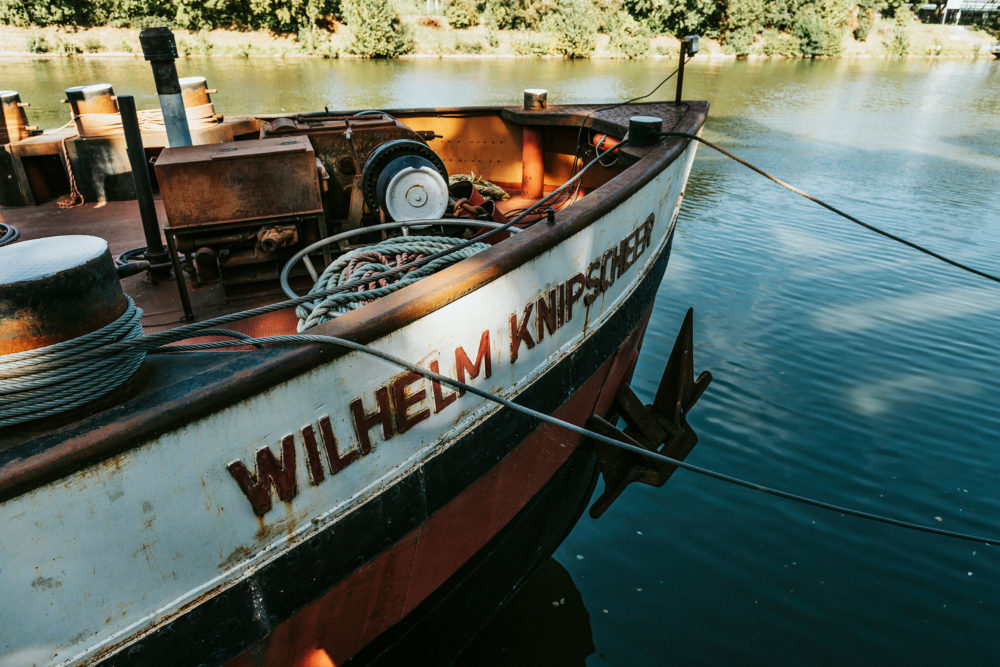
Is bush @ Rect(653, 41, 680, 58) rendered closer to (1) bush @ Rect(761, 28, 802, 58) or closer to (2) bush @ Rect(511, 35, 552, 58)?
(1) bush @ Rect(761, 28, 802, 58)

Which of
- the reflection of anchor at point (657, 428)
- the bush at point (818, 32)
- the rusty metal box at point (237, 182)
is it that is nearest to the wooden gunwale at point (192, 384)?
the rusty metal box at point (237, 182)

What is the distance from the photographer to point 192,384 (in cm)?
159

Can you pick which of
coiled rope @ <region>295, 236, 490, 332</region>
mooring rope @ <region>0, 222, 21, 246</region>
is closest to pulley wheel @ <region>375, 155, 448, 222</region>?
coiled rope @ <region>295, 236, 490, 332</region>

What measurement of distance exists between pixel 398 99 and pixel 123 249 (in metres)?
18.7

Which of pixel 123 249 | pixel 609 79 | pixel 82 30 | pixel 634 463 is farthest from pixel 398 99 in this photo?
pixel 82 30

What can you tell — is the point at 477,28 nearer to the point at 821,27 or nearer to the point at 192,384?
the point at 821,27

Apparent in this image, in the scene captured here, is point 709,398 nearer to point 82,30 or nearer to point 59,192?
point 59,192

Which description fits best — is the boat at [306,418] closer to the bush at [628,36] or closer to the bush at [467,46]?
the bush at [467,46]

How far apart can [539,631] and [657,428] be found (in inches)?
61.6

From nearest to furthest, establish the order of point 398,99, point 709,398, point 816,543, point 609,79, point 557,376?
point 557,376
point 816,543
point 709,398
point 398,99
point 609,79

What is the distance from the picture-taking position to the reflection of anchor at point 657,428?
12.5 feet

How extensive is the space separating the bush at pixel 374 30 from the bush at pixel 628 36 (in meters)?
13.2

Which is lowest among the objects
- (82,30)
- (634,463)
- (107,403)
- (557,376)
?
(634,463)

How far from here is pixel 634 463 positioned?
387 centimetres
